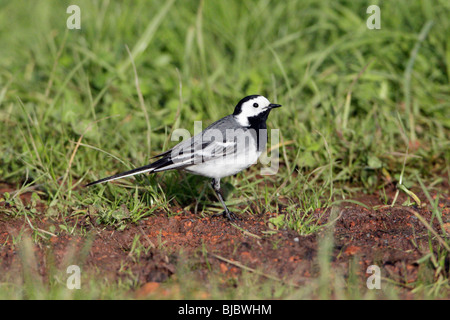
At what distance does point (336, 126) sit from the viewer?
17.2 ft

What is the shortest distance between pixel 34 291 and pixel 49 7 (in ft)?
20.1

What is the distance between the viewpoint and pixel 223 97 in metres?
5.91

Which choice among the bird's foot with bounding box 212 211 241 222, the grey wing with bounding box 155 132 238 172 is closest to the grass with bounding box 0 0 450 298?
the bird's foot with bounding box 212 211 241 222

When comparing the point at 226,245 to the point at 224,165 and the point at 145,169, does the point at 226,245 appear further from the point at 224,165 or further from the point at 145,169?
the point at 145,169

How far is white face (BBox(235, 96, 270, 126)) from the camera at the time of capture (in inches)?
176

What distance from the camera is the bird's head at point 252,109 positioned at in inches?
176

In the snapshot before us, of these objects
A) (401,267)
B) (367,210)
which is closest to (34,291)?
(401,267)

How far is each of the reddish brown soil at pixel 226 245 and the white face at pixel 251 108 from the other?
0.79 meters

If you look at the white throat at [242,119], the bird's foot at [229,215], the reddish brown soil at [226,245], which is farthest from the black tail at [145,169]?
the white throat at [242,119]

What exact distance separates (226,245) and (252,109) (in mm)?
1294

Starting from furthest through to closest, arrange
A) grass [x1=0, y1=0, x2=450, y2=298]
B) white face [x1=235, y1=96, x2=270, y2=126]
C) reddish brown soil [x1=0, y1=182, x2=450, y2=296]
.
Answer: grass [x1=0, y1=0, x2=450, y2=298]
white face [x1=235, y1=96, x2=270, y2=126]
reddish brown soil [x1=0, y1=182, x2=450, y2=296]

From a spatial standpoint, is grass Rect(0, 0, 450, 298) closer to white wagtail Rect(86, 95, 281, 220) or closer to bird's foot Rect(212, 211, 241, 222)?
bird's foot Rect(212, 211, 241, 222)

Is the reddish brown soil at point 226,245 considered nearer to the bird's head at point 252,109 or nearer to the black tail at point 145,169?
the black tail at point 145,169

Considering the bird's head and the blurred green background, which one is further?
the blurred green background
